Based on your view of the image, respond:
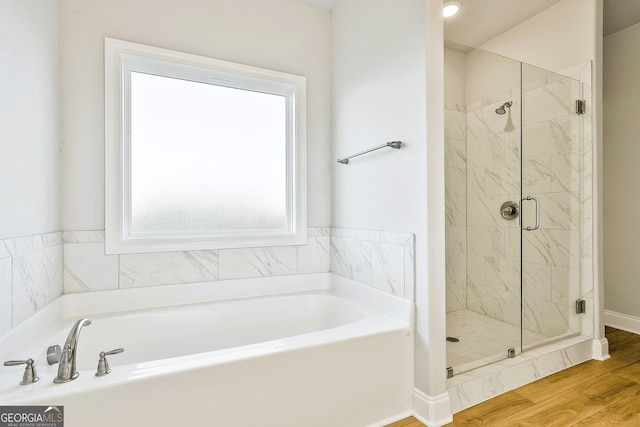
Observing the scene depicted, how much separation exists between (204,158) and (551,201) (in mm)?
2527

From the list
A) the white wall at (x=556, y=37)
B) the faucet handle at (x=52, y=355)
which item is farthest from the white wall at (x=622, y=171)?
the faucet handle at (x=52, y=355)

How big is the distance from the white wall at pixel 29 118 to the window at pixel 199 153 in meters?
0.26

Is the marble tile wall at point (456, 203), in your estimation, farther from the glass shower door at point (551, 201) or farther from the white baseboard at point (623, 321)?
the white baseboard at point (623, 321)

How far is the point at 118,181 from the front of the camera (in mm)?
1919

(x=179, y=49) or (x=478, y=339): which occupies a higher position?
(x=179, y=49)

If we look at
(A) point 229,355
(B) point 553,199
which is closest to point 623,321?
(B) point 553,199

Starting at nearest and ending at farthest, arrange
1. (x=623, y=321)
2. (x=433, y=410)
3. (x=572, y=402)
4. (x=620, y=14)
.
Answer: (x=433, y=410), (x=572, y=402), (x=620, y=14), (x=623, y=321)

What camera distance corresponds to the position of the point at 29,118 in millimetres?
1441

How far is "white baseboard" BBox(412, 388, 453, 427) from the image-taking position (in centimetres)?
156

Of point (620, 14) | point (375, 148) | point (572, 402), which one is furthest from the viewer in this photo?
point (620, 14)

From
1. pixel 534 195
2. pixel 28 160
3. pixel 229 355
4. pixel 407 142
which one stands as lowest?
pixel 229 355

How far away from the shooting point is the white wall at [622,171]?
2.67m

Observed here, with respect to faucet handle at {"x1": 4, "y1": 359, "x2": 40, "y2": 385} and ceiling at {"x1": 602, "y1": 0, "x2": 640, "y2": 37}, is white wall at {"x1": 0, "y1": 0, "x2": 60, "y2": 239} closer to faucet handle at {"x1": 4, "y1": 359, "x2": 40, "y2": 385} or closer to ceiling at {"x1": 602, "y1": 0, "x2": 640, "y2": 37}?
faucet handle at {"x1": 4, "y1": 359, "x2": 40, "y2": 385}

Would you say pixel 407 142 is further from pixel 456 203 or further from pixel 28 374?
pixel 28 374
